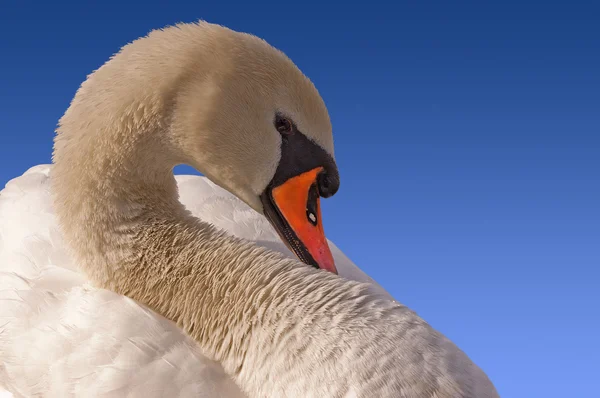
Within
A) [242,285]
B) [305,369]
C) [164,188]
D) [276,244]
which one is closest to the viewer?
[305,369]

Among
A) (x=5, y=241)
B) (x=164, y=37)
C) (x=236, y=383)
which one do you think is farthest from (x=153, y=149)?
(x=5, y=241)

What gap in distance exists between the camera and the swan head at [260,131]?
290 centimetres

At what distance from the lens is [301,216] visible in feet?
10.0

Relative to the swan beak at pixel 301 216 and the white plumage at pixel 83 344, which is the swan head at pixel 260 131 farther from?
the white plumage at pixel 83 344

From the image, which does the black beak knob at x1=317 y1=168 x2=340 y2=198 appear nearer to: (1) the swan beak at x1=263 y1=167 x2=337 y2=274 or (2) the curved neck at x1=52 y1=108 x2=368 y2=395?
(1) the swan beak at x1=263 y1=167 x2=337 y2=274

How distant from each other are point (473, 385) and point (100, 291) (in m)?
1.42

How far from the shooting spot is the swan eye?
3.01 m

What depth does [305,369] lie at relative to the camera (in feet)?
8.54

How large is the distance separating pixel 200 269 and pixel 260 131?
574 mm

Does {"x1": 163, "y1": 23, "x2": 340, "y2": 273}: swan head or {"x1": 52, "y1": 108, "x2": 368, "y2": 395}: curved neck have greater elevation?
{"x1": 163, "y1": 23, "x2": 340, "y2": 273}: swan head

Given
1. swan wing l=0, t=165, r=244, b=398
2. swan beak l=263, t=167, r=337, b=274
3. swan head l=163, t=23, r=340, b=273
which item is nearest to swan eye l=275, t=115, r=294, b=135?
swan head l=163, t=23, r=340, b=273

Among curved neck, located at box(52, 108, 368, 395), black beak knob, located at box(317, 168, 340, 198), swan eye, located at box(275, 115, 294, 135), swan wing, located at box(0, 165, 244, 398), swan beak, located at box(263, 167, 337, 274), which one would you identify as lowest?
swan wing, located at box(0, 165, 244, 398)

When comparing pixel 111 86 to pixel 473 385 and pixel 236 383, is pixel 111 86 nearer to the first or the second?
pixel 236 383

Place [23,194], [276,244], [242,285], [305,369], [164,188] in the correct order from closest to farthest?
[305,369]
[242,285]
[164,188]
[276,244]
[23,194]
